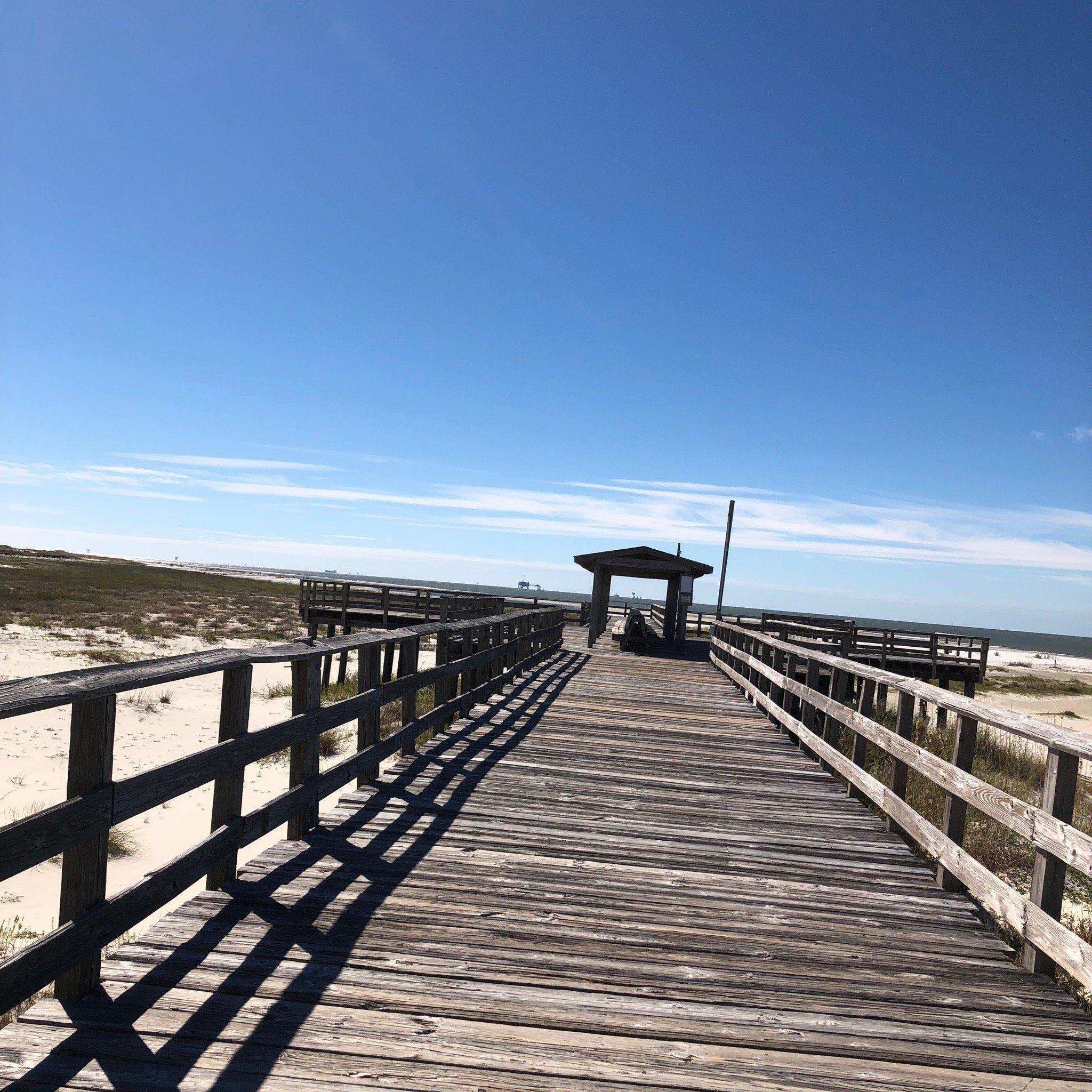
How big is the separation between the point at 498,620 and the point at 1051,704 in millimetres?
27090

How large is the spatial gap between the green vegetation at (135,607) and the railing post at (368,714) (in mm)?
11062

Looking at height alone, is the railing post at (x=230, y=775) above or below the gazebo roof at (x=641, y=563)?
below

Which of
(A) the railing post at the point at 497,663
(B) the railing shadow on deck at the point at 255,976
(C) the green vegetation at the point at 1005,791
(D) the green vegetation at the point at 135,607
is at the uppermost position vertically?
(A) the railing post at the point at 497,663

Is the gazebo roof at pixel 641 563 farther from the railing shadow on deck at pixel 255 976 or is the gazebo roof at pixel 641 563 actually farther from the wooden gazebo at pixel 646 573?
the railing shadow on deck at pixel 255 976

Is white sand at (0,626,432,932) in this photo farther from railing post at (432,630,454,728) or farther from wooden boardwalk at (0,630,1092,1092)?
wooden boardwalk at (0,630,1092,1092)

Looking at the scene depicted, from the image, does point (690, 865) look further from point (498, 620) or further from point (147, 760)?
point (147, 760)

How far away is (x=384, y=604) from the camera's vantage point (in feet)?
63.5

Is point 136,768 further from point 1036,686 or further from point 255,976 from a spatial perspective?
point 1036,686

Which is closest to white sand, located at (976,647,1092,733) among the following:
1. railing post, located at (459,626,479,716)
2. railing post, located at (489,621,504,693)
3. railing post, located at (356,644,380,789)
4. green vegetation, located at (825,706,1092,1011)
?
green vegetation, located at (825,706,1092,1011)

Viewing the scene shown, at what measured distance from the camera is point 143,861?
→ 22.2 ft

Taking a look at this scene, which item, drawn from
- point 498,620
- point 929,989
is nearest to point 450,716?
point 498,620

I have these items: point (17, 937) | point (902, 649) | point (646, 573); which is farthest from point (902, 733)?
point (646, 573)

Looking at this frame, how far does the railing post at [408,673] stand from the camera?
634 centimetres

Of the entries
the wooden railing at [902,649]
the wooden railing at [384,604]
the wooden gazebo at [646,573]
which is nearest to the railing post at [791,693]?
the wooden railing at [902,649]
